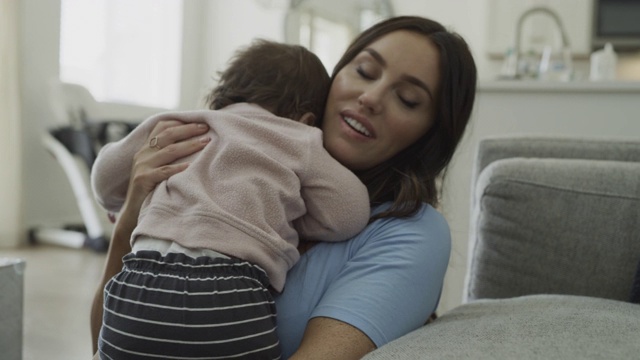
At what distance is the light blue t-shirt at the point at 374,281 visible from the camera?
89 cm

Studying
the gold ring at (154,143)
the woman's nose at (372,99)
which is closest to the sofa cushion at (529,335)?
the woman's nose at (372,99)

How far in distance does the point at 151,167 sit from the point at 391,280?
41 centimetres

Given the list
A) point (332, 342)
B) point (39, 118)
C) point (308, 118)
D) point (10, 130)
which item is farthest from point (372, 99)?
point (39, 118)

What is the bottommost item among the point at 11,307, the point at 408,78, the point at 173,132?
the point at 11,307

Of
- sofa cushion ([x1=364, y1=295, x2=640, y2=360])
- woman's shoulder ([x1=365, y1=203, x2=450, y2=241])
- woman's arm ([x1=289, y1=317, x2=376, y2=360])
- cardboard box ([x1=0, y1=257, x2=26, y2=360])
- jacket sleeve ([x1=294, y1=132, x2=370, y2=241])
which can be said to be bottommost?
cardboard box ([x1=0, y1=257, x2=26, y2=360])

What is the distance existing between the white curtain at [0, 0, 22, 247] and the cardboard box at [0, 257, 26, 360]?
349 centimetres

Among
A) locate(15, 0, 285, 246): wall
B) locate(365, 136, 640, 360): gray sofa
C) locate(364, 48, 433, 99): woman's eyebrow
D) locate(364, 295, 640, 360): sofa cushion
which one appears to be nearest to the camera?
locate(364, 295, 640, 360): sofa cushion

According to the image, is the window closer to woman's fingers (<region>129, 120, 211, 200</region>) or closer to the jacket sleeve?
woman's fingers (<region>129, 120, 211, 200</region>)

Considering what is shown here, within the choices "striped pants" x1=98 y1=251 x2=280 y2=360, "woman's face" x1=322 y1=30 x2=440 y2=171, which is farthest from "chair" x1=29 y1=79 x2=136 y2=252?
"striped pants" x1=98 y1=251 x2=280 y2=360

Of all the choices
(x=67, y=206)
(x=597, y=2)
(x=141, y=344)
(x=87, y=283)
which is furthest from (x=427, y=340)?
(x=597, y=2)

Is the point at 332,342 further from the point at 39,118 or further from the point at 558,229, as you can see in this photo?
the point at 39,118

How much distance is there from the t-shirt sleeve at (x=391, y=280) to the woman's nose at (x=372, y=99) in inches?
7.4

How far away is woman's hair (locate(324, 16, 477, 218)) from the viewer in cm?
113

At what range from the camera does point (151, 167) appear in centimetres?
102
